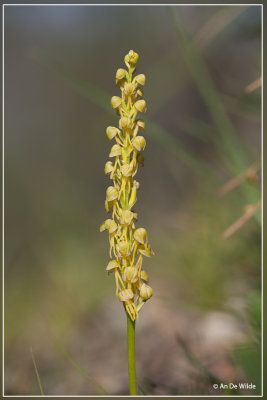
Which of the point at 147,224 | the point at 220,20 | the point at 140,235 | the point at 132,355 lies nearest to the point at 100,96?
the point at 220,20

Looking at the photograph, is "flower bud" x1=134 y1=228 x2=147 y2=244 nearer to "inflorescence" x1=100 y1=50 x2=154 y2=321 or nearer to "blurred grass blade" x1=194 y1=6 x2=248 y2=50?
"inflorescence" x1=100 y1=50 x2=154 y2=321

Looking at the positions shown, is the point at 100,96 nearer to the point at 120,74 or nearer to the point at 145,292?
the point at 120,74

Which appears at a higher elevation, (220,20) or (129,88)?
(220,20)

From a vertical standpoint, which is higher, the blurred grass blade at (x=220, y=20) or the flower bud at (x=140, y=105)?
the blurred grass blade at (x=220, y=20)

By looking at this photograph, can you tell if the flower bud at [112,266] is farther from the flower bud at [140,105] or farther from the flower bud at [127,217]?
the flower bud at [140,105]

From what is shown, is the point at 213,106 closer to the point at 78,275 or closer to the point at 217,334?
the point at 217,334

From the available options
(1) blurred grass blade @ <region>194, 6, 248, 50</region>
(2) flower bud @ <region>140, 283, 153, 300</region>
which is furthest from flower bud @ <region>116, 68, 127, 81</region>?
(1) blurred grass blade @ <region>194, 6, 248, 50</region>

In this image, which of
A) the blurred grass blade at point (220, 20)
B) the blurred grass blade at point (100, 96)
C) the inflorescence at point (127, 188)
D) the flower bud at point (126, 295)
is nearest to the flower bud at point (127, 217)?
the inflorescence at point (127, 188)
